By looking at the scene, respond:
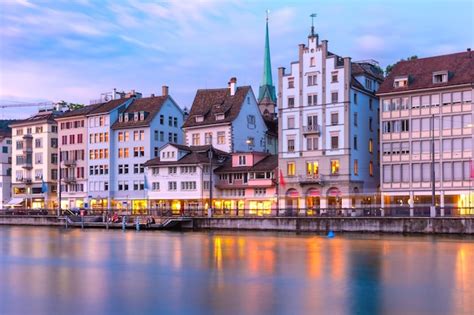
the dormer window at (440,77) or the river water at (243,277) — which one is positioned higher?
the dormer window at (440,77)

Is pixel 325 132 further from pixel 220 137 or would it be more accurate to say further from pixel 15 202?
pixel 15 202

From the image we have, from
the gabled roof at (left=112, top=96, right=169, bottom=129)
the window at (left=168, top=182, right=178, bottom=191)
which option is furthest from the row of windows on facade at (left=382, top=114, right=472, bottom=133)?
the gabled roof at (left=112, top=96, right=169, bottom=129)

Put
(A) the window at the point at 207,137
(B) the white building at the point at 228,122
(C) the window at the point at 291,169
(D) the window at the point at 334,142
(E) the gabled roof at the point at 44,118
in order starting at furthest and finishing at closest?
(E) the gabled roof at the point at 44,118 < (A) the window at the point at 207,137 < (B) the white building at the point at 228,122 < (C) the window at the point at 291,169 < (D) the window at the point at 334,142

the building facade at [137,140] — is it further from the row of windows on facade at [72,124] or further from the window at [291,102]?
the window at [291,102]

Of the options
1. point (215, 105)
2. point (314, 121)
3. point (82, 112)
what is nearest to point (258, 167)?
point (314, 121)

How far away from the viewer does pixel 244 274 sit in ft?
128

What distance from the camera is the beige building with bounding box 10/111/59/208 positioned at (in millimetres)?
117125

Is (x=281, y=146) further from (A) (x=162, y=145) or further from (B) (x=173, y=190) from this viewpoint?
(A) (x=162, y=145)

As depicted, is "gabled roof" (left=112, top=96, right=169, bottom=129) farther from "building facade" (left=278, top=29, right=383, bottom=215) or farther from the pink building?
"building facade" (left=278, top=29, right=383, bottom=215)

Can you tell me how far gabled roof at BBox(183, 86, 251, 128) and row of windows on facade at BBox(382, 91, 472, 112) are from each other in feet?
74.5

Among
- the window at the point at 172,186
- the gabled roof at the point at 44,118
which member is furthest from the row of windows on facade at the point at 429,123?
the gabled roof at the point at 44,118

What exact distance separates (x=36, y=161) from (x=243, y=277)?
8807 centimetres

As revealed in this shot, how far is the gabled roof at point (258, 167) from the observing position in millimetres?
89875

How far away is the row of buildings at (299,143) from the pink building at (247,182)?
0.14 meters
